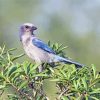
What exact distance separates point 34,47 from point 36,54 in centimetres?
13

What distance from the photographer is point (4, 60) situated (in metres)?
3.62

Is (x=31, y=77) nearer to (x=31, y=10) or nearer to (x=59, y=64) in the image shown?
(x=59, y=64)

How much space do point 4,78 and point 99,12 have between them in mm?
20446

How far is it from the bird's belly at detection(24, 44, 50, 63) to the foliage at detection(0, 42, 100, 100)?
0.70 metres

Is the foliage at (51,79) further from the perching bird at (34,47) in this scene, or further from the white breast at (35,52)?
the white breast at (35,52)

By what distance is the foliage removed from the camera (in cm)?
334

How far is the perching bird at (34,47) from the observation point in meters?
4.21

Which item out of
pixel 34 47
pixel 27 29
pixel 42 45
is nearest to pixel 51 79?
pixel 42 45

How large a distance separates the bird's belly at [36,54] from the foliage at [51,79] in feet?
2.29

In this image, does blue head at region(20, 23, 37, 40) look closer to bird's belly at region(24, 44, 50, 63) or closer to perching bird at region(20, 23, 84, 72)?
perching bird at region(20, 23, 84, 72)

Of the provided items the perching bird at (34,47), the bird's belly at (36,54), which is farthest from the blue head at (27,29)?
the bird's belly at (36,54)

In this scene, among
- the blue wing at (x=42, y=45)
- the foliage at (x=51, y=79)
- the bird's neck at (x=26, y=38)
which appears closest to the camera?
the foliage at (x=51, y=79)

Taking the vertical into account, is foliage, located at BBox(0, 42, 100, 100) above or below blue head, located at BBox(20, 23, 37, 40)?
below

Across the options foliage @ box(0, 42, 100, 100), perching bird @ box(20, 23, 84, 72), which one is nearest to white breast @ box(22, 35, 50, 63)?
perching bird @ box(20, 23, 84, 72)
